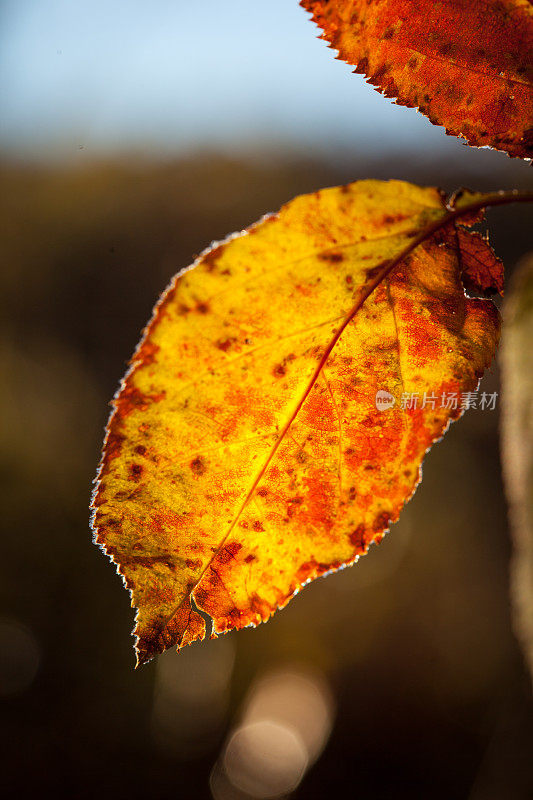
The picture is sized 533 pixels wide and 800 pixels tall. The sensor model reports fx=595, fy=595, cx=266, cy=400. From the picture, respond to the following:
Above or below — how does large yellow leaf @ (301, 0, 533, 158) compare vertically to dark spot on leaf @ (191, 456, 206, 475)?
above

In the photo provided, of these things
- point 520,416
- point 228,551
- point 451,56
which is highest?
point 451,56

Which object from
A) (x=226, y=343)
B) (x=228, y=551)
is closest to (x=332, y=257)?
(x=226, y=343)

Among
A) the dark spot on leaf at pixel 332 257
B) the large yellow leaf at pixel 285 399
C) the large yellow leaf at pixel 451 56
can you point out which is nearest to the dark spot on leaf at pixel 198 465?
the large yellow leaf at pixel 285 399

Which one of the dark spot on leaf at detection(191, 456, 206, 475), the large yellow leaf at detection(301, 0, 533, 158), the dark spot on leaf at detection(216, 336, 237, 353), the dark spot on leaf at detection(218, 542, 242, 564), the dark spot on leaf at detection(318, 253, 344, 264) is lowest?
the dark spot on leaf at detection(218, 542, 242, 564)

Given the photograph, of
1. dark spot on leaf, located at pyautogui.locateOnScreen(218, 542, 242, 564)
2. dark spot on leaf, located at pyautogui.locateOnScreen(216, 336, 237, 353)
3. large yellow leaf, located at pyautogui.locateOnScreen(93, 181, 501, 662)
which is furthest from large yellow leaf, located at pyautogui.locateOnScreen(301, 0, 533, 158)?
dark spot on leaf, located at pyautogui.locateOnScreen(218, 542, 242, 564)

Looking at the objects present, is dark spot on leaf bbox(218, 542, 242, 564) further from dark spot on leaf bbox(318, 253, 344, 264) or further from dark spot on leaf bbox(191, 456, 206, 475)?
dark spot on leaf bbox(318, 253, 344, 264)

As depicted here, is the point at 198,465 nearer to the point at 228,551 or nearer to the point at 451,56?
the point at 228,551

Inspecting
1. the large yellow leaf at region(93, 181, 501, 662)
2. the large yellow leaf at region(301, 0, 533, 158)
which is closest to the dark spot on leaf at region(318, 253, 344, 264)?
the large yellow leaf at region(93, 181, 501, 662)
